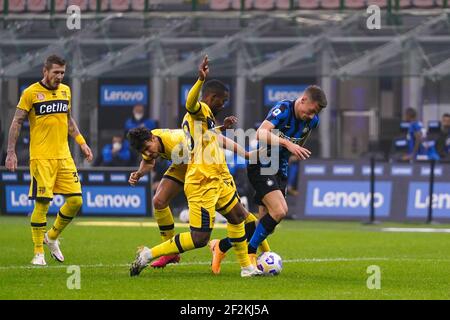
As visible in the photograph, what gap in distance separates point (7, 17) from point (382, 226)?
1278 centimetres

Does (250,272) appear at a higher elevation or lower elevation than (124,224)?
higher

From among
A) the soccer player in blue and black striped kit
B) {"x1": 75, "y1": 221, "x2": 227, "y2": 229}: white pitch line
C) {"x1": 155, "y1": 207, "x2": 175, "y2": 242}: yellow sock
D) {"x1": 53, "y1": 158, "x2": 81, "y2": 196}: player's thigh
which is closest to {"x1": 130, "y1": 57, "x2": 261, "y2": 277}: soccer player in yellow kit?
the soccer player in blue and black striped kit

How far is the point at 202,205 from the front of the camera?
39.6 ft

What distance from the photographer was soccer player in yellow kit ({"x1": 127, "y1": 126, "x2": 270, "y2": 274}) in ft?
39.5

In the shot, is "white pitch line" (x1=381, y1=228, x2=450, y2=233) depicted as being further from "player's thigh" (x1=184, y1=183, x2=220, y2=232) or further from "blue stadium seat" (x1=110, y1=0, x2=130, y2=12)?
"blue stadium seat" (x1=110, y1=0, x2=130, y2=12)

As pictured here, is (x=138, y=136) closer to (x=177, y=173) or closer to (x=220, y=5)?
(x=177, y=173)

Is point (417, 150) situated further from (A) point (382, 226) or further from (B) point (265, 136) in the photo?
(B) point (265, 136)

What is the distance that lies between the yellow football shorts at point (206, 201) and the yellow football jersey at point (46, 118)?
2.57 metres

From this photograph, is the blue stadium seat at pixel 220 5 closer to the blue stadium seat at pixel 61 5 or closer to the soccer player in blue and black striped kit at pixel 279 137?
the blue stadium seat at pixel 61 5

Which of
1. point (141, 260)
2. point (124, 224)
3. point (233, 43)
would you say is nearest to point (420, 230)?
point (124, 224)

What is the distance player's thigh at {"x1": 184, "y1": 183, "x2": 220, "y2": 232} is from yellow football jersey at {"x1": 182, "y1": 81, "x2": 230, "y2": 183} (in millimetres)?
96

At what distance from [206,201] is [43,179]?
2.76 m
